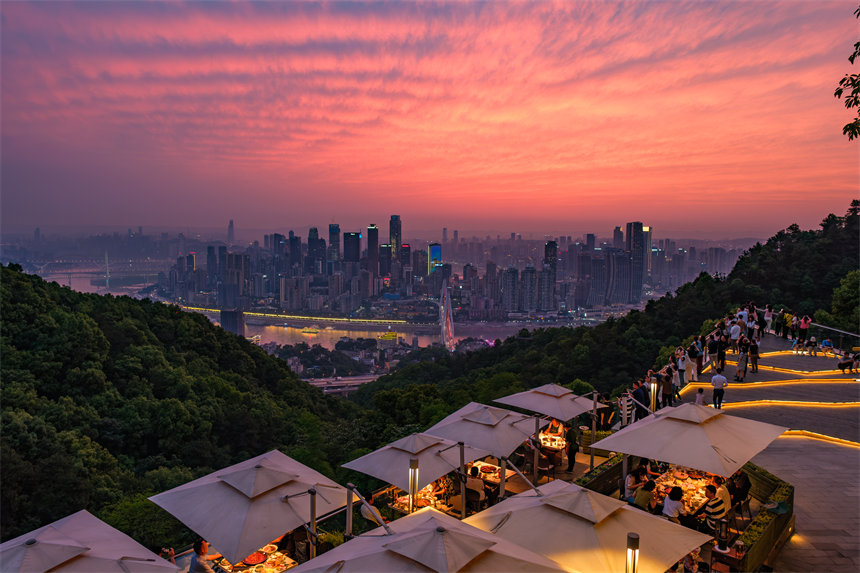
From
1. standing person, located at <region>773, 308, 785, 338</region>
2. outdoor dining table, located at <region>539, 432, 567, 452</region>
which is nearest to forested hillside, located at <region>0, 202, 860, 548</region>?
standing person, located at <region>773, 308, 785, 338</region>

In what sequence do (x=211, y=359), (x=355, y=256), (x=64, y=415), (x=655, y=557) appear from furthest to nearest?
(x=355, y=256) < (x=211, y=359) < (x=64, y=415) < (x=655, y=557)

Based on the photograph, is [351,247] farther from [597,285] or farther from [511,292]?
[597,285]

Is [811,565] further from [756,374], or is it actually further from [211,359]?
[211,359]

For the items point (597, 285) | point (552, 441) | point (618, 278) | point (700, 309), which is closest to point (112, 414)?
point (552, 441)

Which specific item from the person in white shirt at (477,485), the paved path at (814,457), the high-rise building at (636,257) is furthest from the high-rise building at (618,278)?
the person in white shirt at (477,485)

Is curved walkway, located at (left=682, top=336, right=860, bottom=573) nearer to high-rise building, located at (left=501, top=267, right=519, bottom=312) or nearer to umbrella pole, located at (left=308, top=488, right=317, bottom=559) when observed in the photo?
umbrella pole, located at (left=308, top=488, right=317, bottom=559)

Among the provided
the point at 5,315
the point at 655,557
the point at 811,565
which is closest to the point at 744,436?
the point at 811,565
